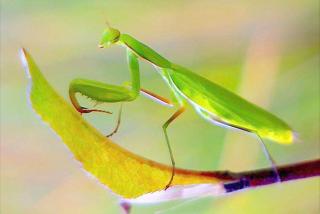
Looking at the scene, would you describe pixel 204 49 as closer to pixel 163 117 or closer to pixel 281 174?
pixel 163 117

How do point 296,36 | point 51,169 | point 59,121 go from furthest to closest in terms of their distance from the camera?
point 296,36 < point 51,169 < point 59,121

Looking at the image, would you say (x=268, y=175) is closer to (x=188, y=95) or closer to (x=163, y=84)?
(x=188, y=95)

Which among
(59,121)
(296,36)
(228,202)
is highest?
(59,121)

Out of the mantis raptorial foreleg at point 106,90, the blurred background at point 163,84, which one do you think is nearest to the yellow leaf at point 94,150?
the mantis raptorial foreleg at point 106,90

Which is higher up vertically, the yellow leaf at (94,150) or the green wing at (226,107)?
the yellow leaf at (94,150)

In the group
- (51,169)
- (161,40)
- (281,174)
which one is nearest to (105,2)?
(161,40)

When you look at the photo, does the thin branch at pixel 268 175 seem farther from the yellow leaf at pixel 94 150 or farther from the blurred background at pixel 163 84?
the blurred background at pixel 163 84

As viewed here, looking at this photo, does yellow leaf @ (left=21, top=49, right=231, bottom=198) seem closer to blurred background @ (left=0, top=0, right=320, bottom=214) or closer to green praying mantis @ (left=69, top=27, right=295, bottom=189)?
green praying mantis @ (left=69, top=27, right=295, bottom=189)
